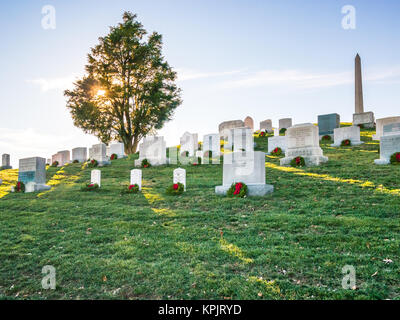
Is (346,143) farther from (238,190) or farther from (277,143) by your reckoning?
(238,190)

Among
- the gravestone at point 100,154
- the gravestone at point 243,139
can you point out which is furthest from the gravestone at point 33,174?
the gravestone at point 243,139

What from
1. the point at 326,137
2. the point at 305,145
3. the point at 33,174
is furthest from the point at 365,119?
the point at 33,174

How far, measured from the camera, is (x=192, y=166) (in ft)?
58.2

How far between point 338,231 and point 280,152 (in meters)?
14.2

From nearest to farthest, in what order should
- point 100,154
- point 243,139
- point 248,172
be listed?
point 248,172 → point 243,139 → point 100,154

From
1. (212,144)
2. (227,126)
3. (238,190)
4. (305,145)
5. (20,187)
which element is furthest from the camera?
(227,126)

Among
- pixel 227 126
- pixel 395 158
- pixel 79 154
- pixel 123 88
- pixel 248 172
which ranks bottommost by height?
pixel 248 172

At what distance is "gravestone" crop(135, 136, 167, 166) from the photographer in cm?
1964

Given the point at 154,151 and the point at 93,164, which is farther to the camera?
the point at 93,164

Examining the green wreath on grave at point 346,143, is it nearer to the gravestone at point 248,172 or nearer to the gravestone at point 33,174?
the gravestone at point 248,172

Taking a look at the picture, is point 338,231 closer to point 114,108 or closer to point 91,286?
point 91,286

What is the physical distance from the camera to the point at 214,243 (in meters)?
5.41

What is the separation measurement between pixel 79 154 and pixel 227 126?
15913 mm

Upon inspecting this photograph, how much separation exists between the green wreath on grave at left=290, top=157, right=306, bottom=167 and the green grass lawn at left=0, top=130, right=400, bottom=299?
3570mm
